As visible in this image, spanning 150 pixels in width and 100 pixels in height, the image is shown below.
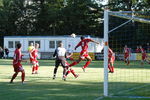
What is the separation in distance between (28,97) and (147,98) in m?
3.78

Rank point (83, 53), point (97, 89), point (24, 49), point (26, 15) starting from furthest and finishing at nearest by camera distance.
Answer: point (26, 15) < point (24, 49) < point (83, 53) < point (97, 89)

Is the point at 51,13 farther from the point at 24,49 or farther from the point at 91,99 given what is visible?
the point at 91,99

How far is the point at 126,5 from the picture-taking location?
65.1 meters

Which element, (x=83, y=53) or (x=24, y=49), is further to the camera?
(x=24, y=49)

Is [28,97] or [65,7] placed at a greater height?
[65,7]

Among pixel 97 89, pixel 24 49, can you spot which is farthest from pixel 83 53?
pixel 24 49

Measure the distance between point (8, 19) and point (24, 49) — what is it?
1884 cm

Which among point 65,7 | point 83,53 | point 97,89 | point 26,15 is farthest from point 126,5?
point 97,89

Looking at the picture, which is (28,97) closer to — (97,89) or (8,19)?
(97,89)

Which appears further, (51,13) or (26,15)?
(26,15)

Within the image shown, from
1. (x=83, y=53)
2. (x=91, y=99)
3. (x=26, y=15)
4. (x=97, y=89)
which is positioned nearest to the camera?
(x=91, y=99)

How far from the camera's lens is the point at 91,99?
11422mm

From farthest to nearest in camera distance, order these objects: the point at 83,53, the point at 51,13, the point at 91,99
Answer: the point at 51,13, the point at 83,53, the point at 91,99

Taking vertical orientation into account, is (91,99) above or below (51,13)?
below
